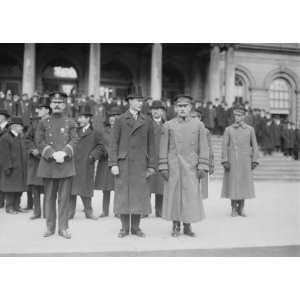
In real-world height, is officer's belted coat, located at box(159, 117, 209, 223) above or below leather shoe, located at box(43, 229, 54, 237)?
above

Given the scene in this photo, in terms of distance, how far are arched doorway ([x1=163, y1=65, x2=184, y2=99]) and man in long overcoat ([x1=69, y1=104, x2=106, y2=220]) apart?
59.9ft

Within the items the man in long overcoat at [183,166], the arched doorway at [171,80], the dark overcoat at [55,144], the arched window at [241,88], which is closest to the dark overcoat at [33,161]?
the dark overcoat at [55,144]

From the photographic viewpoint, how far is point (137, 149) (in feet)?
18.1

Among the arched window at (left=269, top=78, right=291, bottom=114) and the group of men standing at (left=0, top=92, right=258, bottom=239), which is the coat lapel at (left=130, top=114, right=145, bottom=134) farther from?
the arched window at (left=269, top=78, right=291, bottom=114)

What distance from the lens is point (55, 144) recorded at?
5.37m

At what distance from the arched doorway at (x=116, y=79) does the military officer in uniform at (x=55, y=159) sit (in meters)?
18.6

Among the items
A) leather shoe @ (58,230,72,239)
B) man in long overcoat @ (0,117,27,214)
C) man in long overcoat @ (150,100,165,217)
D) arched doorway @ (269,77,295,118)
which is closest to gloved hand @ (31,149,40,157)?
man in long overcoat @ (0,117,27,214)

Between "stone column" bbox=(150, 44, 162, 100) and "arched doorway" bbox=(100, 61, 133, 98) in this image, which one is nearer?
"stone column" bbox=(150, 44, 162, 100)

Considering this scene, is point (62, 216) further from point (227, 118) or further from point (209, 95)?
point (209, 95)

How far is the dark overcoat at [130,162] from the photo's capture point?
5.44 m

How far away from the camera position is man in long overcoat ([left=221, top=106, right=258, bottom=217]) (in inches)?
298

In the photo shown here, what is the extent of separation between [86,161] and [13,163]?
6.14ft

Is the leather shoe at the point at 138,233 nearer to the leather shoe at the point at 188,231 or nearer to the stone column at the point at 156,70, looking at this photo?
the leather shoe at the point at 188,231

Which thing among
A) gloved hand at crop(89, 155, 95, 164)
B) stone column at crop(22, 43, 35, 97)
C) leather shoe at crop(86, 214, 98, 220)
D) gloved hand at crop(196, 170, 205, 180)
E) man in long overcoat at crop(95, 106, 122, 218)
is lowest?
leather shoe at crop(86, 214, 98, 220)
